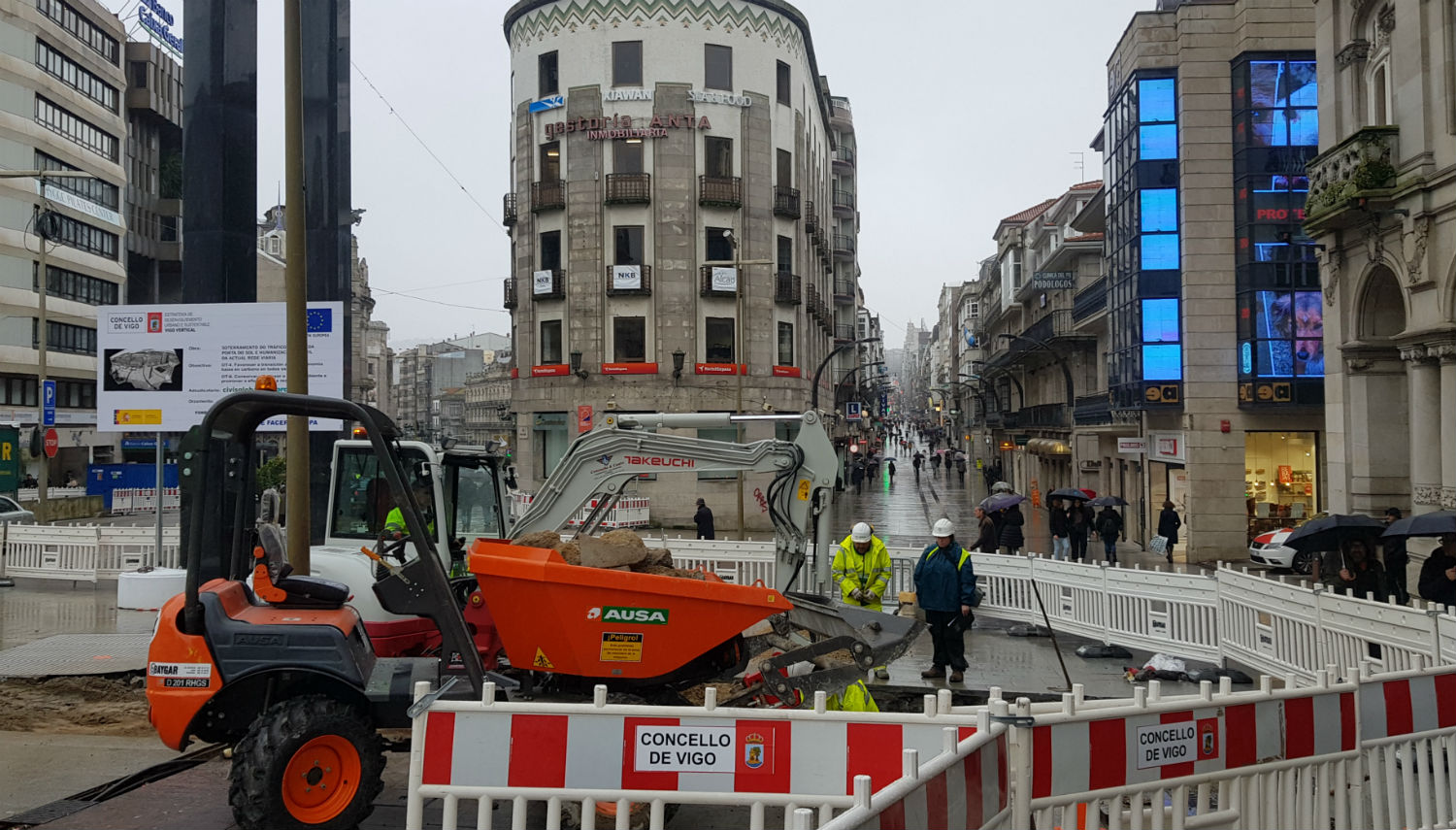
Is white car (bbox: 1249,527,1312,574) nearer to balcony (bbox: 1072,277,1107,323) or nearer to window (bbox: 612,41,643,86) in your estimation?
balcony (bbox: 1072,277,1107,323)

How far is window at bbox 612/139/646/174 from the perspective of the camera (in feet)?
115

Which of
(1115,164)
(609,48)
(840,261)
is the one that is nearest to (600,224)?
(609,48)

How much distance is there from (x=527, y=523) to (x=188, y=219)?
381 inches

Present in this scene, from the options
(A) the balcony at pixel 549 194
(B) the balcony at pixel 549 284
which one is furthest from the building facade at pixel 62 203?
(B) the balcony at pixel 549 284

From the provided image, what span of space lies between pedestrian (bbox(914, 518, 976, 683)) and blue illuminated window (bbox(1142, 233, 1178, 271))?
20.2 m

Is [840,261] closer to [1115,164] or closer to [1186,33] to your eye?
[1115,164]

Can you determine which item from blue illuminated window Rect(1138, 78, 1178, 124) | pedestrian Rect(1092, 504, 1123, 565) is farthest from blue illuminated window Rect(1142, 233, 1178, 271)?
pedestrian Rect(1092, 504, 1123, 565)

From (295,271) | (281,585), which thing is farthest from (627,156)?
(281,585)

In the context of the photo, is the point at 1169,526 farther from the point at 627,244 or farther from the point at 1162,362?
the point at 627,244

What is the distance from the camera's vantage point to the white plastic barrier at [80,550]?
18328mm

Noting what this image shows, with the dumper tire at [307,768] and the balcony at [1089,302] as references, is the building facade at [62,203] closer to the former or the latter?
the balcony at [1089,302]

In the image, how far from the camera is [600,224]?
3550 cm

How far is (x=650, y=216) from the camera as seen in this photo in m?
35.3

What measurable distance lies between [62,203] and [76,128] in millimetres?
4442
